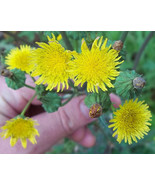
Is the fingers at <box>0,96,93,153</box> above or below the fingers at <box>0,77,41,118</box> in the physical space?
below

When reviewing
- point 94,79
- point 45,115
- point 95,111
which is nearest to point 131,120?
point 95,111

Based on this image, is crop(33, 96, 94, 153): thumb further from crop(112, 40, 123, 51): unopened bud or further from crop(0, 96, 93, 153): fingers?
crop(112, 40, 123, 51): unopened bud

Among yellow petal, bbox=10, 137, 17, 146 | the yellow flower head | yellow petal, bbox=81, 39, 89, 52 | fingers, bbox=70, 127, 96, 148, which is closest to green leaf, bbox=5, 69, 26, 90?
the yellow flower head

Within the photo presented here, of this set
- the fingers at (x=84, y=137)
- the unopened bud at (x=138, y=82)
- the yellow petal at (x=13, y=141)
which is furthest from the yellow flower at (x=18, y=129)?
the fingers at (x=84, y=137)

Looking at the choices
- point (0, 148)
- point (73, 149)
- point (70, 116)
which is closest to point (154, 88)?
point (73, 149)

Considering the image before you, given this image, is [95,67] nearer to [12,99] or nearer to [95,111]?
[95,111]

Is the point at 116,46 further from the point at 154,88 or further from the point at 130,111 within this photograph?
the point at 154,88
